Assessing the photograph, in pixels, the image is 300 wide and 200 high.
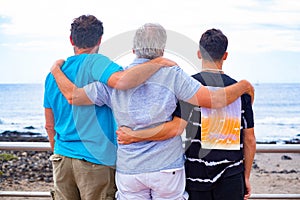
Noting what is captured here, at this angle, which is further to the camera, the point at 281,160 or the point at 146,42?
the point at 281,160

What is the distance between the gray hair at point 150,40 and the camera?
269 centimetres

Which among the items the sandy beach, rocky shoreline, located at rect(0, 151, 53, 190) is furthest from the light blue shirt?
rocky shoreline, located at rect(0, 151, 53, 190)

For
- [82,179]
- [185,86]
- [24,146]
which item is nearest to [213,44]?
[185,86]

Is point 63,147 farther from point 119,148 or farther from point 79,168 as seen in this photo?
point 119,148

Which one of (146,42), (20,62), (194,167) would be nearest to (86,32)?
(146,42)

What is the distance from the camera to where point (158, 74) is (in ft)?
8.91

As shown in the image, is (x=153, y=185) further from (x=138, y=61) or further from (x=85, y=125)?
(x=138, y=61)

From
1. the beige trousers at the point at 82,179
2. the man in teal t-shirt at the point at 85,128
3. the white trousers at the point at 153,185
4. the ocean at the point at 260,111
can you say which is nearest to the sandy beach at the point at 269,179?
the beige trousers at the point at 82,179

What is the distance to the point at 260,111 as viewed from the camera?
3775 centimetres

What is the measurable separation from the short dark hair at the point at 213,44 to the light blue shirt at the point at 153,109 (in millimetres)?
225

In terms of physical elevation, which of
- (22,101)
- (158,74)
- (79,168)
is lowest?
(22,101)

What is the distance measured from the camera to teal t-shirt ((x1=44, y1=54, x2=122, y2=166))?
9.39 ft

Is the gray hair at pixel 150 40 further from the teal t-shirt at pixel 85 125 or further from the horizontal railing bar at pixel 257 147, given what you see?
the horizontal railing bar at pixel 257 147

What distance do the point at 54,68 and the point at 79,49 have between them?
189mm
